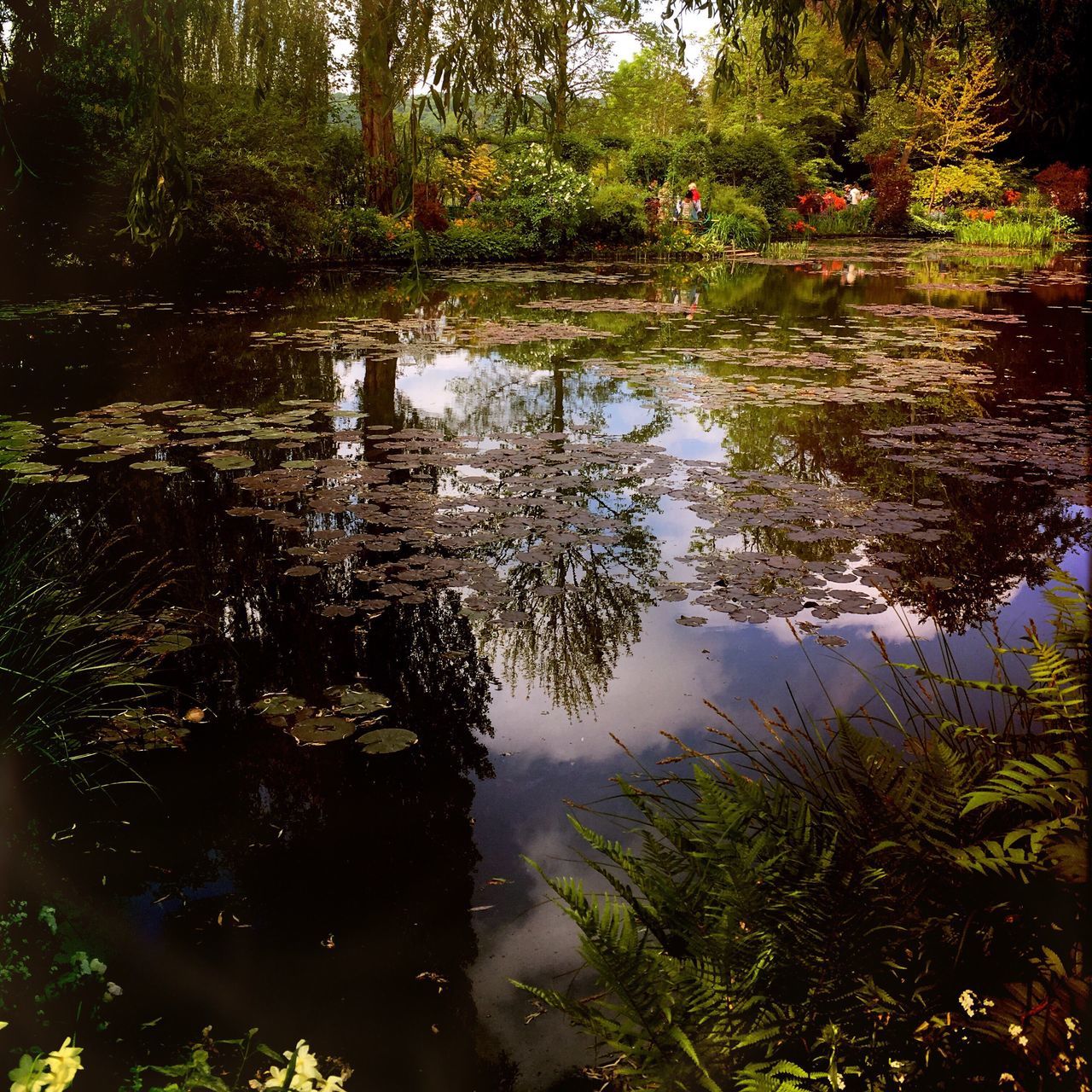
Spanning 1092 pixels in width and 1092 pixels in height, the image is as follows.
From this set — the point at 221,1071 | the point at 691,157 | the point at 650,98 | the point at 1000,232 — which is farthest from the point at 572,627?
the point at 650,98

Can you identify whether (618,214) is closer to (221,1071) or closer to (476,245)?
(476,245)

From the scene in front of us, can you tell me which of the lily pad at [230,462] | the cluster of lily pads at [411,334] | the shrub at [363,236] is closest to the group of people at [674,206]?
the shrub at [363,236]

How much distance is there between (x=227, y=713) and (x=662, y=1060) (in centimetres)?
247

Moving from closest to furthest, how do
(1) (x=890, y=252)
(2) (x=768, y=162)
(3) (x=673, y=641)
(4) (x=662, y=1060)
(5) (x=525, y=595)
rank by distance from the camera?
(4) (x=662, y=1060)
(3) (x=673, y=641)
(5) (x=525, y=595)
(1) (x=890, y=252)
(2) (x=768, y=162)

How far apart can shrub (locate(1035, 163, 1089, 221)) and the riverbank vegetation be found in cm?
9

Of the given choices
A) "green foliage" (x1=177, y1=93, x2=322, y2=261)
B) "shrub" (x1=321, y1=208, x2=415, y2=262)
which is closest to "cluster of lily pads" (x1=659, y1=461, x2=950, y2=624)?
"green foliage" (x1=177, y1=93, x2=322, y2=261)

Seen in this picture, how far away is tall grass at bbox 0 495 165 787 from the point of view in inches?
113

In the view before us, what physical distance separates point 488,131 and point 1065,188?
20823 mm

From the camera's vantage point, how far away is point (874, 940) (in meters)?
1.73

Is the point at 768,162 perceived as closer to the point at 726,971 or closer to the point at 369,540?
the point at 369,540

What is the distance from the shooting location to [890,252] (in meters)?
26.8

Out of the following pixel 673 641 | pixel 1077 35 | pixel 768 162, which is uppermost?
pixel 768 162

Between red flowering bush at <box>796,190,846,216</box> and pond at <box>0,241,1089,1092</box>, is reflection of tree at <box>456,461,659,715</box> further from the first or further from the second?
red flowering bush at <box>796,190,846,216</box>

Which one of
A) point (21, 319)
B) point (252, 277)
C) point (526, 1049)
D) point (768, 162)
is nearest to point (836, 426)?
point (526, 1049)
